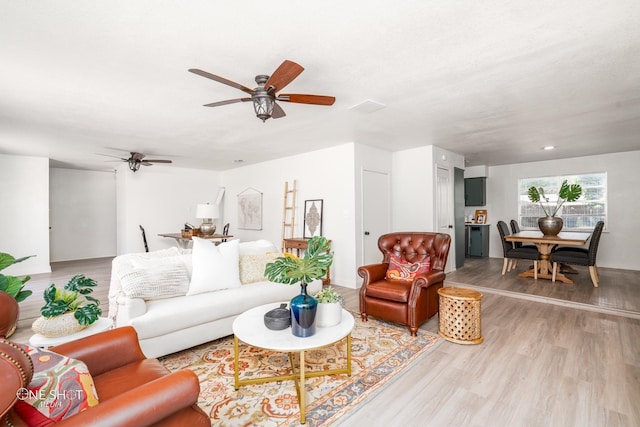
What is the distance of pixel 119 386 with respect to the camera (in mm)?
1378

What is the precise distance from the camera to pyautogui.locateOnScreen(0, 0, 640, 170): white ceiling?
1791mm

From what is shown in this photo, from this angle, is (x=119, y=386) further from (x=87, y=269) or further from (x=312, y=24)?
(x=87, y=269)

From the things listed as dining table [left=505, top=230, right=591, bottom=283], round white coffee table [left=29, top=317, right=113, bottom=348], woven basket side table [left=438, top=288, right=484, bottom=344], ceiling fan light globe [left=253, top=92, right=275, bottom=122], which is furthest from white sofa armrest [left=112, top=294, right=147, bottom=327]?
dining table [left=505, top=230, right=591, bottom=283]

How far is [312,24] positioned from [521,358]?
10.1 feet

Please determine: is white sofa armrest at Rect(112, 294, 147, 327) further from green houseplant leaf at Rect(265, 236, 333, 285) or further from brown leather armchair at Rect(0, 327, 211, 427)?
green houseplant leaf at Rect(265, 236, 333, 285)

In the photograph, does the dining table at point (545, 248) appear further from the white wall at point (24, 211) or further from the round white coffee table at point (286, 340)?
the white wall at point (24, 211)

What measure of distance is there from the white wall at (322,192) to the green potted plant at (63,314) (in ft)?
11.9

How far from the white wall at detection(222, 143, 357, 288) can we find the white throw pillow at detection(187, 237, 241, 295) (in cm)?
236

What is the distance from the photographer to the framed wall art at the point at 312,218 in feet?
18.3

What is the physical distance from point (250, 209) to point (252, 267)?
4.11 m

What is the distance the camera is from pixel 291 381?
2248mm

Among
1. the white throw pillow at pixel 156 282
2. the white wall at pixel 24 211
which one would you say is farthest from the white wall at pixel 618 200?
the white wall at pixel 24 211

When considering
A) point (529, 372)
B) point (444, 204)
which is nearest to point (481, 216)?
point (444, 204)

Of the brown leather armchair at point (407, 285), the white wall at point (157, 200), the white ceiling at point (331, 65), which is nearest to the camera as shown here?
the white ceiling at point (331, 65)
